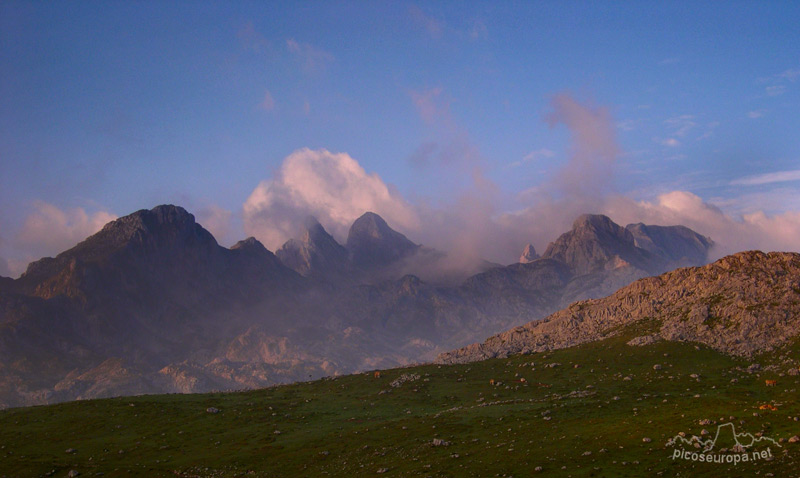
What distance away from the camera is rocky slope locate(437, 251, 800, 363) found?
11425 centimetres

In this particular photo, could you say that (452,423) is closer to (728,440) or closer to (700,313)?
(728,440)

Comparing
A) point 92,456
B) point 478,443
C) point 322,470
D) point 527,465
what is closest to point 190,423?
point 92,456

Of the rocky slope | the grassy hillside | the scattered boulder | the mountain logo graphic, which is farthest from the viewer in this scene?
the scattered boulder

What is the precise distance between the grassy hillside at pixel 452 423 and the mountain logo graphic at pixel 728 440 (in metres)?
1.28

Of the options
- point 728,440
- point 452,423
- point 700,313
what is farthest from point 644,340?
point 728,440

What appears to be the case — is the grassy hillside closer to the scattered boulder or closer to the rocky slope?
the scattered boulder

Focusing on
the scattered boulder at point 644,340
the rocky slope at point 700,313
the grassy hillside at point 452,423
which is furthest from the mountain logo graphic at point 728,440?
the scattered boulder at point 644,340

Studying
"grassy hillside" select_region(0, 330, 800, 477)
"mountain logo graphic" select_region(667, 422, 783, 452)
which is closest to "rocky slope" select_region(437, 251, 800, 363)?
"grassy hillside" select_region(0, 330, 800, 477)

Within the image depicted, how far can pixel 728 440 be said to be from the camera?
58.2m

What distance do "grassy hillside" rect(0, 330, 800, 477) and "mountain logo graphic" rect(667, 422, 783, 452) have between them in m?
1.28

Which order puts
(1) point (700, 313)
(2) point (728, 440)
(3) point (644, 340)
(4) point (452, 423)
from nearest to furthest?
(2) point (728, 440) < (4) point (452, 423) < (3) point (644, 340) < (1) point (700, 313)

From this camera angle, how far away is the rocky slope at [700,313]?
114250mm

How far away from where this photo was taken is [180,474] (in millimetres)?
73875

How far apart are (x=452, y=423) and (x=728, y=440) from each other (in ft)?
120
